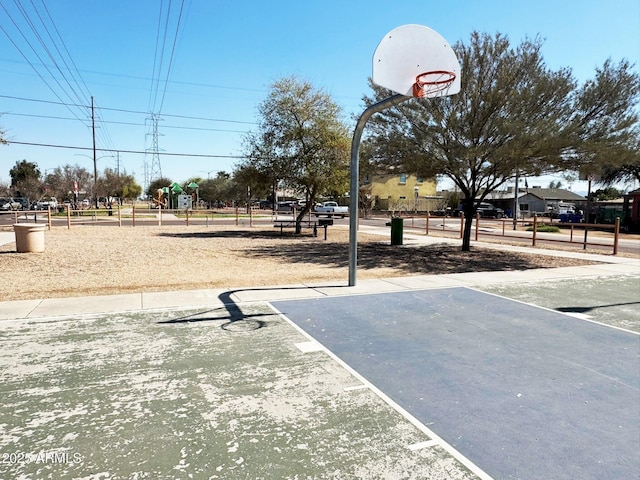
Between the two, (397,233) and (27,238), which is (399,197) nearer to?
(397,233)

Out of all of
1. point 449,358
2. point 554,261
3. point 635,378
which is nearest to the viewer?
point 635,378

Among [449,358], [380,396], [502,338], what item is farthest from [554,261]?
[380,396]

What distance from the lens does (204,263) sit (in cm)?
1280

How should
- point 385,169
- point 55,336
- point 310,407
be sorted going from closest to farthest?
point 310,407, point 55,336, point 385,169

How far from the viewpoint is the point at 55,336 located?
18.2 ft

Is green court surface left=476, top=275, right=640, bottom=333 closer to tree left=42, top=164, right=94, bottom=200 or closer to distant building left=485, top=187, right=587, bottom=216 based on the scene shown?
distant building left=485, top=187, right=587, bottom=216

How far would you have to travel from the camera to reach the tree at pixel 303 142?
71.8ft

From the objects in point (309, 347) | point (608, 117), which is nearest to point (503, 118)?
point (608, 117)

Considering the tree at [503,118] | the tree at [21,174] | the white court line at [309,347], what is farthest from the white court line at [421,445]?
the tree at [21,174]

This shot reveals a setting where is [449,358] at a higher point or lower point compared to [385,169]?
lower

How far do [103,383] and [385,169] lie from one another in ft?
47.2

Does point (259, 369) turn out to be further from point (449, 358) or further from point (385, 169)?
point (385, 169)

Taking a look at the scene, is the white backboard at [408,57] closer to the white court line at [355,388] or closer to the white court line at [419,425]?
the white court line at [419,425]

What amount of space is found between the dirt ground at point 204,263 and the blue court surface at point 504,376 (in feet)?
11.8
